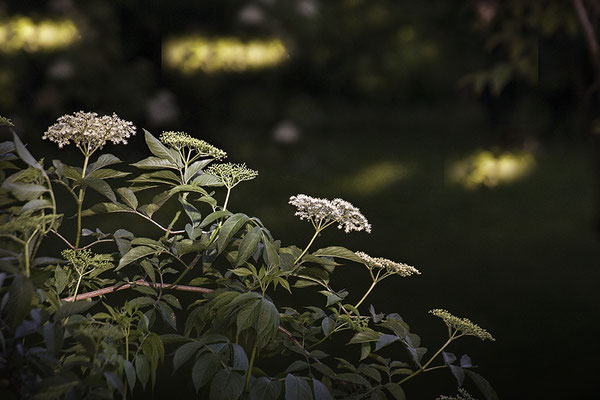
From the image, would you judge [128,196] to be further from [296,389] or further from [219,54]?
[219,54]

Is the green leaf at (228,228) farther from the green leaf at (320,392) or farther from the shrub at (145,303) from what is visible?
the green leaf at (320,392)

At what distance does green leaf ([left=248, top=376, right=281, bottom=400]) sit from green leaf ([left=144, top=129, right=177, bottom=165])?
25 centimetres

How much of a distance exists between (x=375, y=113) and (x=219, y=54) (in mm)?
789

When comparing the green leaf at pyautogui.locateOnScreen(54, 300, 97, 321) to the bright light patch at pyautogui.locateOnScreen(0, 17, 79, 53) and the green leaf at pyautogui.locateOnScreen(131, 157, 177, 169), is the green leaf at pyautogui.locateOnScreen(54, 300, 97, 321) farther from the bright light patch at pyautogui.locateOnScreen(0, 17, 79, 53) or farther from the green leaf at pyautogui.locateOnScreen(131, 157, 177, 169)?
the bright light patch at pyautogui.locateOnScreen(0, 17, 79, 53)

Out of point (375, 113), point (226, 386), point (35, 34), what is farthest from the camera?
point (375, 113)

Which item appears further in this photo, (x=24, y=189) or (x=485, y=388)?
(x=485, y=388)

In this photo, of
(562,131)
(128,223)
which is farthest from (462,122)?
(128,223)

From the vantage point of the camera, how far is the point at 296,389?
26.4 inches

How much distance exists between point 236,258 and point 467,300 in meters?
1.91

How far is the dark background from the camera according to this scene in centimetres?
278

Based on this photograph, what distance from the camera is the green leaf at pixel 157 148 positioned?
2.44 feet

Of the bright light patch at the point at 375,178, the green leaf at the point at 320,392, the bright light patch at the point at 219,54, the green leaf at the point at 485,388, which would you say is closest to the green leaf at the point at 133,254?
the green leaf at the point at 320,392

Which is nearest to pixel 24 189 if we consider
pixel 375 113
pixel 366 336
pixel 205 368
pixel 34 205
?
pixel 34 205

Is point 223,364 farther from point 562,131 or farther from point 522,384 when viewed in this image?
point 562,131
